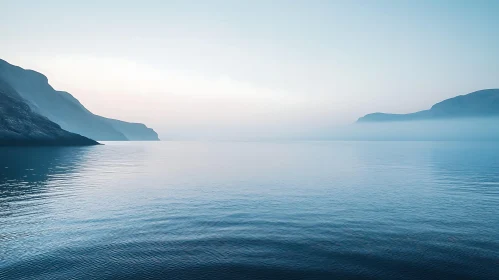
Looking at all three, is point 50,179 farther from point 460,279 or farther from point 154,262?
point 460,279

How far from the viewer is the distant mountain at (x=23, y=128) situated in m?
138

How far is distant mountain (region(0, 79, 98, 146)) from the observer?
452 ft

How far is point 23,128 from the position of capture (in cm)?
14662

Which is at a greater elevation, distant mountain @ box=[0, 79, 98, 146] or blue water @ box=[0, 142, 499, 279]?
distant mountain @ box=[0, 79, 98, 146]

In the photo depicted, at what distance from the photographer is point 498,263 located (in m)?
14.4

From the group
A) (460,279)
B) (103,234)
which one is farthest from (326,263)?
(103,234)

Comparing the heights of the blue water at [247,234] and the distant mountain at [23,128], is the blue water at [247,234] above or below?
below

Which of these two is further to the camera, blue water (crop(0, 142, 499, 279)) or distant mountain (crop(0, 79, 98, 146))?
distant mountain (crop(0, 79, 98, 146))

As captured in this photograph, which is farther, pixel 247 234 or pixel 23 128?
pixel 23 128

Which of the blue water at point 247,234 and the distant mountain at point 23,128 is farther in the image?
the distant mountain at point 23,128

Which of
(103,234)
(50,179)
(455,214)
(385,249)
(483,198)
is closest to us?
(385,249)

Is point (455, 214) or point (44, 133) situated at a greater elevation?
point (44, 133)

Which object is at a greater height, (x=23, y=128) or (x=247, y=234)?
(x=23, y=128)

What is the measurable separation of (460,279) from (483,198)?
2619 centimetres
